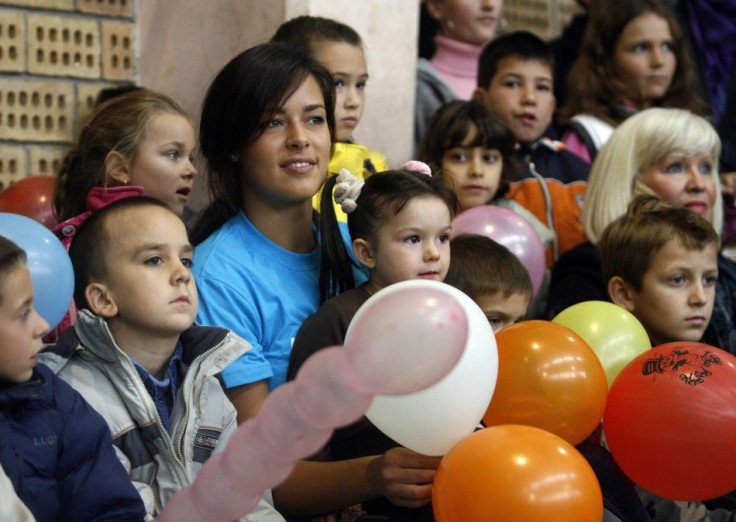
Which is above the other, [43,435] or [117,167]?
[117,167]

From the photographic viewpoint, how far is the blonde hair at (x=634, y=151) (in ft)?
12.1

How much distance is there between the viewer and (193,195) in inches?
143

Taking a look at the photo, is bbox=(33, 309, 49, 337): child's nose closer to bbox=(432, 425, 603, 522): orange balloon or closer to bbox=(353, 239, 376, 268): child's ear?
bbox=(432, 425, 603, 522): orange balloon

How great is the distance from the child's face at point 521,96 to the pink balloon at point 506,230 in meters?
0.87

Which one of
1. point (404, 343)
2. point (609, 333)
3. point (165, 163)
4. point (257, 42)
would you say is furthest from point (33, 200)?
point (404, 343)

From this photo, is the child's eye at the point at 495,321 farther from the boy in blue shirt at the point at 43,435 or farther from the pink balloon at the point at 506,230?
the boy in blue shirt at the point at 43,435

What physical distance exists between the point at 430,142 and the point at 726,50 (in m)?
1.91

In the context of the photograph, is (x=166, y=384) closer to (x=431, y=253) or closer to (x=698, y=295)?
(x=431, y=253)

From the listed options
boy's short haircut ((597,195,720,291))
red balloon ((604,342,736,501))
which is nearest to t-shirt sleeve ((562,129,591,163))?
boy's short haircut ((597,195,720,291))

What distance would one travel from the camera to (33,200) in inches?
129

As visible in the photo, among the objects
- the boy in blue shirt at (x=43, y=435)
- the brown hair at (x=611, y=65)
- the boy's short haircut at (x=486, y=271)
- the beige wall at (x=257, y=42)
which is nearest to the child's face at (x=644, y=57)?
the brown hair at (x=611, y=65)

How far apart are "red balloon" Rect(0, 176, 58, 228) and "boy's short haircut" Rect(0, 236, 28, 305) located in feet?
4.16

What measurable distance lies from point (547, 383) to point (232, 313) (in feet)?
2.39

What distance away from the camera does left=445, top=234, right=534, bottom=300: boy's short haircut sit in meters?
2.87
